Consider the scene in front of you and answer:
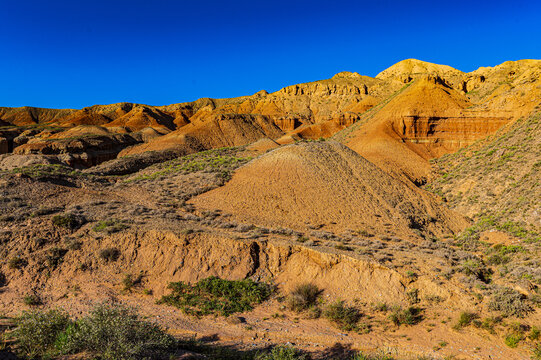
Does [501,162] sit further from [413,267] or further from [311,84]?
[311,84]

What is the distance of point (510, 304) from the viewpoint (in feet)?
33.5

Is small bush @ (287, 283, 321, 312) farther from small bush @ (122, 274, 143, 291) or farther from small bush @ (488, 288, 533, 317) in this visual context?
small bush @ (488, 288, 533, 317)

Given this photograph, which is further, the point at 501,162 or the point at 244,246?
the point at 501,162

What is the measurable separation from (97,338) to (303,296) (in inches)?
266

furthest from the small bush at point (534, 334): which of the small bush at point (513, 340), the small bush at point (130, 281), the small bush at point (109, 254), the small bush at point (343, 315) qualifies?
the small bush at point (109, 254)

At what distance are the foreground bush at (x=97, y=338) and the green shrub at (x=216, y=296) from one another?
301 centimetres

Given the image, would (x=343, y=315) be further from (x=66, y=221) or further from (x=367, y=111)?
(x=367, y=111)

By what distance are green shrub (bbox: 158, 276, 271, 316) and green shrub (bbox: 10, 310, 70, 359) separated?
350cm

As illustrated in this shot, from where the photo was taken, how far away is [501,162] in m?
25.2

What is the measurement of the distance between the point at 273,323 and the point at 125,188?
57.9 feet

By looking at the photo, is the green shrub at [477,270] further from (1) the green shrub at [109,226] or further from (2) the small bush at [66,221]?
(2) the small bush at [66,221]

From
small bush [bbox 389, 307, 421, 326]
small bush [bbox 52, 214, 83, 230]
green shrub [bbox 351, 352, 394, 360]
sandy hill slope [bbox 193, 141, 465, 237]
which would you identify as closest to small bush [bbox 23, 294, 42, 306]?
small bush [bbox 52, 214, 83, 230]

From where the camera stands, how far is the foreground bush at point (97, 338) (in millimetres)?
6488

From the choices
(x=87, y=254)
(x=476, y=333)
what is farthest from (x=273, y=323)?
(x=87, y=254)
